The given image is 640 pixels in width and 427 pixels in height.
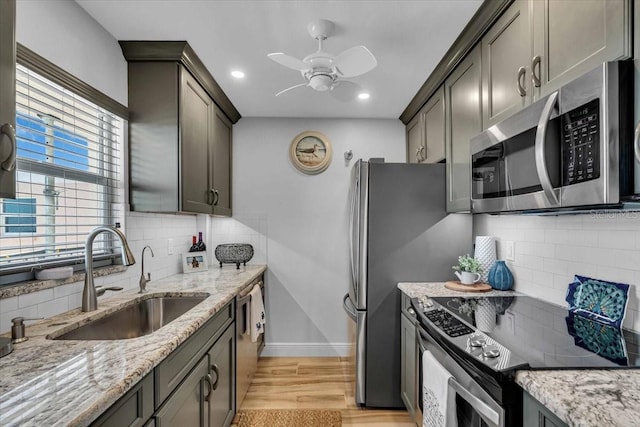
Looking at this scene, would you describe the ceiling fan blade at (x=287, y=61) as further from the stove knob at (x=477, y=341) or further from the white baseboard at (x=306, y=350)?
the white baseboard at (x=306, y=350)

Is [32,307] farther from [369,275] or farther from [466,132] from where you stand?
[466,132]

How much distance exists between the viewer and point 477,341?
1229mm

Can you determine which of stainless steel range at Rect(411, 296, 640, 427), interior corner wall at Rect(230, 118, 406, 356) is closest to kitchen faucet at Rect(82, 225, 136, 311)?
stainless steel range at Rect(411, 296, 640, 427)

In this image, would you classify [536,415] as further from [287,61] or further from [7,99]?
[287,61]

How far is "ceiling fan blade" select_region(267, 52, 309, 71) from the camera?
167cm

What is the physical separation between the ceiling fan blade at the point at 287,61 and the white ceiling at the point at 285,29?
231 mm

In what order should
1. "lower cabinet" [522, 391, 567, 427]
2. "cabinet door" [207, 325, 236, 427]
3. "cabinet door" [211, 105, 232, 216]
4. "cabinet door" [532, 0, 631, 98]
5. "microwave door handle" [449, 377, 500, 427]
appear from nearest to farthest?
"lower cabinet" [522, 391, 567, 427] → "cabinet door" [532, 0, 631, 98] → "microwave door handle" [449, 377, 500, 427] → "cabinet door" [207, 325, 236, 427] → "cabinet door" [211, 105, 232, 216]

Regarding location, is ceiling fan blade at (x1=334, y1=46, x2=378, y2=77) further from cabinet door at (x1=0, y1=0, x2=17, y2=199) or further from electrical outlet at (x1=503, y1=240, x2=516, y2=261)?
electrical outlet at (x1=503, y1=240, x2=516, y2=261)

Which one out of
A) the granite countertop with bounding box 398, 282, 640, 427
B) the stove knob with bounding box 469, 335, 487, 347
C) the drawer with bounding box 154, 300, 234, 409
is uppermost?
the granite countertop with bounding box 398, 282, 640, 427

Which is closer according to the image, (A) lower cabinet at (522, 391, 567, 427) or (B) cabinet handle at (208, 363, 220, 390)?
(A) lower cabinet at (522, 391, 567, 427)

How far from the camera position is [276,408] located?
241 cm

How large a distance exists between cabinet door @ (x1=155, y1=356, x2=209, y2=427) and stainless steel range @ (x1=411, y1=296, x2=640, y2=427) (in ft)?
3.53

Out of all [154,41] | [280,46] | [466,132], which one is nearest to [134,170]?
[154,41]

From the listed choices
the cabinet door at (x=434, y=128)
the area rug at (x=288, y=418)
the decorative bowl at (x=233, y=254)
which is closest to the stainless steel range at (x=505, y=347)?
the area rug at (x=288, y=418)
